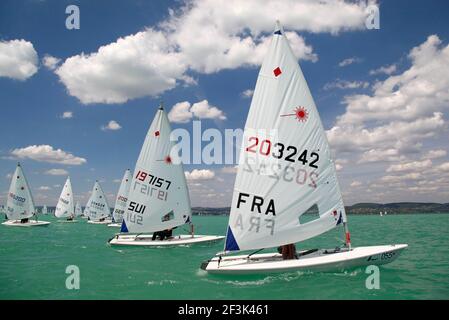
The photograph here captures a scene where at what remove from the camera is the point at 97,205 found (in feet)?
221

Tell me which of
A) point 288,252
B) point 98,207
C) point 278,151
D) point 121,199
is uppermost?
point 278,151

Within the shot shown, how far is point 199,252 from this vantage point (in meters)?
23.3

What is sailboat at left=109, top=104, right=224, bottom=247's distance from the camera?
26109 millimetres

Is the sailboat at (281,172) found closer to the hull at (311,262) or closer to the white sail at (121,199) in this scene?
the hull at (311,262)

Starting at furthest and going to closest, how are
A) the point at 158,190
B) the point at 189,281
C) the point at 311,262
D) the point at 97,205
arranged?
the point at 97,205 → the point at 158,190 → the point at 189,281 → the point at 311,262

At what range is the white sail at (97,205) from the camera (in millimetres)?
66562

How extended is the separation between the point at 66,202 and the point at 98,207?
27.8 ft

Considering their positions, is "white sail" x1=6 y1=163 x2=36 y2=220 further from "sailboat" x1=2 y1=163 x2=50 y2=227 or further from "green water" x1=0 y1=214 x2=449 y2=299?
"green water" x1=0 y1=214 x2=449 y2=299

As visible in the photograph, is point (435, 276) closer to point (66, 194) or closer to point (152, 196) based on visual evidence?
point (152, 196)

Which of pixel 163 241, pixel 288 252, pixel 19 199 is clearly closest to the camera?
pixel 288 252

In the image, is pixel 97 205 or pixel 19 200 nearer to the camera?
pixel 19 200

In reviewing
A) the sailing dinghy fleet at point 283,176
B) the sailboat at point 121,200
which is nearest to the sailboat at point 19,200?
the sailboat at point 121,200

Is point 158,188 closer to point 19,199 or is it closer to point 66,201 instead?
point 19,199

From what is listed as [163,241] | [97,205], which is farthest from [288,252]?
[97,205]
